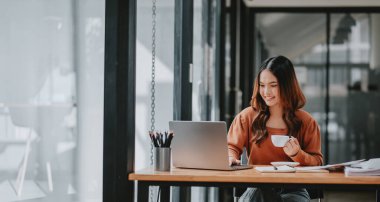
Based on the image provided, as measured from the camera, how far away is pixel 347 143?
8.09 meters

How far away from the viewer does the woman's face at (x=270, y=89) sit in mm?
3143

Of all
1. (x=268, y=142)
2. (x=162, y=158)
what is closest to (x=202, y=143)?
(x=162, y=158)

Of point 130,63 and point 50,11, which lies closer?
point 50,11

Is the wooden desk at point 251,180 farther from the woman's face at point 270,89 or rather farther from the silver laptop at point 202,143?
the woman's face at point 270,89

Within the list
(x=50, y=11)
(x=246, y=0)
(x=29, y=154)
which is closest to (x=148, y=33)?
(x=50, y=11)

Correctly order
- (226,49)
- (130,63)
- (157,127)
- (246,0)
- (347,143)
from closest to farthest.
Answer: (130,63) < (157,127) < (226,49) < (246,0) < (347,143)

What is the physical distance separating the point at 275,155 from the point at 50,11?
156 cm

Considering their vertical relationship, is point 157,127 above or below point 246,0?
below

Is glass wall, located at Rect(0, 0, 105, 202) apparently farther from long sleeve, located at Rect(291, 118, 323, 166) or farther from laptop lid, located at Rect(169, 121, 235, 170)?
long sleeve, located at Rect(291, 118, 323, 166)

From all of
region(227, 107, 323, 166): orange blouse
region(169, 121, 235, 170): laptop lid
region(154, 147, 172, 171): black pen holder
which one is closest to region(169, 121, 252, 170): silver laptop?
region(169, 121, 235, 170): laptop lid

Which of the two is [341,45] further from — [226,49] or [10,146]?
[10,146]

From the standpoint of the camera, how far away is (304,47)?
8.12 meters

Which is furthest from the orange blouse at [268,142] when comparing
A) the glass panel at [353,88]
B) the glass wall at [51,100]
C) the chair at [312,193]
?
the glass panel at [353,88]

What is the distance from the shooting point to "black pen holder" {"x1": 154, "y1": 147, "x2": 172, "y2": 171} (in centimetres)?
261
